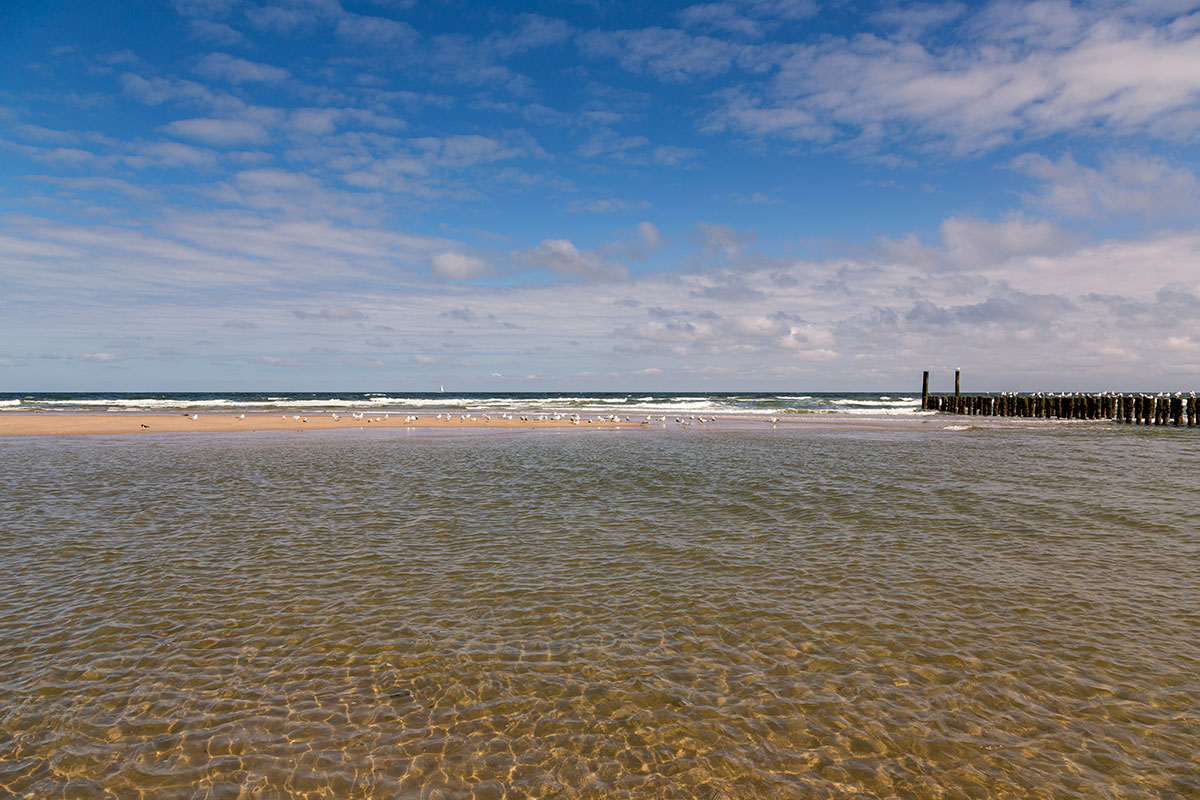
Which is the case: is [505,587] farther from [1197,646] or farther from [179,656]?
[1197,646]

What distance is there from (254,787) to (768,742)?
3793 mm

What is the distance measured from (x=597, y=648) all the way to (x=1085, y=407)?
67637 millimetres

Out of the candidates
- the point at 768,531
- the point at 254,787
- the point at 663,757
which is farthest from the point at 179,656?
the point at 768,531

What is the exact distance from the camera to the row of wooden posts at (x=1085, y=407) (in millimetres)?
49469

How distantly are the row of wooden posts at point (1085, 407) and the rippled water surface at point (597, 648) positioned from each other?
159ft

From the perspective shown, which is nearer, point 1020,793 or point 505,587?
point 1020,793

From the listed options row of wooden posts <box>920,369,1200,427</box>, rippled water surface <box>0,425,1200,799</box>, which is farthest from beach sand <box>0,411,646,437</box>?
row of wooden posts <box>920,369,1200,427</box>

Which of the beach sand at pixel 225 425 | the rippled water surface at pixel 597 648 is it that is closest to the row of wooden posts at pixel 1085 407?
the beach sand at pixel 225 425

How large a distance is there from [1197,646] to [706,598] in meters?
5.24

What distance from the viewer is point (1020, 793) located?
421 centimetres

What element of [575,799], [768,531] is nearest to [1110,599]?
[768,531]

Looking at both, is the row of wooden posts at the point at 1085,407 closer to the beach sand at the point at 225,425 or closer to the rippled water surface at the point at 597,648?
the beach sand at the point at 225,425

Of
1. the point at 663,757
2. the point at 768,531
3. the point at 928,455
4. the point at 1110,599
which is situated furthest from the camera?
the point at 928,455

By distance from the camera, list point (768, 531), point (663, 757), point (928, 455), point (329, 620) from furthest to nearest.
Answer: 1. point (928, 455)
2. point (768, 531)
3. point (329, 620)
4. point (663, 757)
